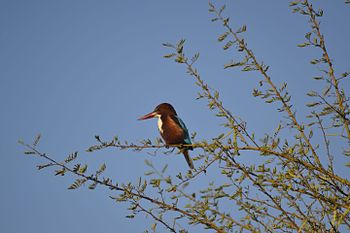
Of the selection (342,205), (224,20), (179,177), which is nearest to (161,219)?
(179,177)

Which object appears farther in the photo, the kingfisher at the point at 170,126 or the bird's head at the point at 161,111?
the bird's head at the point at 161,111

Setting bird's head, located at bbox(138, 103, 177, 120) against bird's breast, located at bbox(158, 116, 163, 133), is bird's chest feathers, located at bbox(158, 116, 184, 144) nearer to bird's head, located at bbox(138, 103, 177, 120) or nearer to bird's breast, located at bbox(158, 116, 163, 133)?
bird's breast, located at bbox(158, 116, 163, 133)

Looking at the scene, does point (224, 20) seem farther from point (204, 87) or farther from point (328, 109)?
point (328, 109)

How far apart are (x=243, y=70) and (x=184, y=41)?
1.14 ft

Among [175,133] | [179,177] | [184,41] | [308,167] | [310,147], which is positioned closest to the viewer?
[308,167]

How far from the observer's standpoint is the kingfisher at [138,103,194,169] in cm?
463


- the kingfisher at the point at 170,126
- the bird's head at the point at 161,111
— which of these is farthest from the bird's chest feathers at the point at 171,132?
the bird's head at the point at 161,111

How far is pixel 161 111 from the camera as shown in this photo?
4949 millimetres

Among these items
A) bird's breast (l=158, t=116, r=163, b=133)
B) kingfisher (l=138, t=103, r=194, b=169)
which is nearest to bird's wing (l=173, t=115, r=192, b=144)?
kingfisher (l=138, t=103, r=194, b=169)

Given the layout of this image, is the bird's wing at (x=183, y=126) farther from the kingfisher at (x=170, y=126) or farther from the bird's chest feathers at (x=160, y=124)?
the bird's chest feathers at (x=160, y=124)

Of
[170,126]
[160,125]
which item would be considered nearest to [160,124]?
[160,125]

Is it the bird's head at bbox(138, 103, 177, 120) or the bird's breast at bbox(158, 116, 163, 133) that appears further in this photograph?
the bird's head at bbox(138, 103, 177, 120)

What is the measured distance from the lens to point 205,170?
6.98ft

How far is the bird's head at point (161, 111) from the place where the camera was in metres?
4.92
